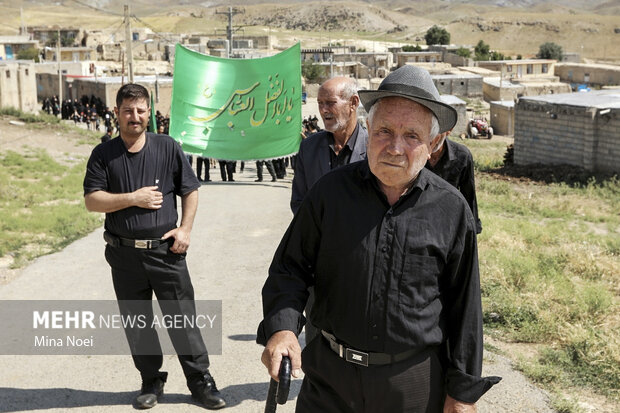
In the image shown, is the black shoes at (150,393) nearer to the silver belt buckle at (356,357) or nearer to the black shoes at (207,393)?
the black shoes at (207,393)

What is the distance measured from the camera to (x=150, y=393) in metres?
4.33

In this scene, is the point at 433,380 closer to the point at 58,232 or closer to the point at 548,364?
the point at 548,364

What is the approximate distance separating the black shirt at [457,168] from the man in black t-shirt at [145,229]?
59.9 inches

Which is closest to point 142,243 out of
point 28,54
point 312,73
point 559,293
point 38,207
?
point 559,293

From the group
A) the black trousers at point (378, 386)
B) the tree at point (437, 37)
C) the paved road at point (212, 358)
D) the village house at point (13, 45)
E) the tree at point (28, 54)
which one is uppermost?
the tree at point (437, 37)

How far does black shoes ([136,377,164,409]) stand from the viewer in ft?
14.0

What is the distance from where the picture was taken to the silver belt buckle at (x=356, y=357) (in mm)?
2426

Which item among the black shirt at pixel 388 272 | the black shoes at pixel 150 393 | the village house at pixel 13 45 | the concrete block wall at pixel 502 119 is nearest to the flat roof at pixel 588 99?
the concrete block wall at pixel 502 119

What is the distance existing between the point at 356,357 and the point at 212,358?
2.86m

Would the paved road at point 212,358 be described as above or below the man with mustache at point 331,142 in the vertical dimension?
below

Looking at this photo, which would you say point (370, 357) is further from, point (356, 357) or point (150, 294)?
point (150, 294)

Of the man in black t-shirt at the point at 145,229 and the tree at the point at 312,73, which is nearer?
the man in black t-shirt at the point at 145,229

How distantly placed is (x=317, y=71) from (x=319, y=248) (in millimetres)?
60235

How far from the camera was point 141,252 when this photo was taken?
4.11 meters
